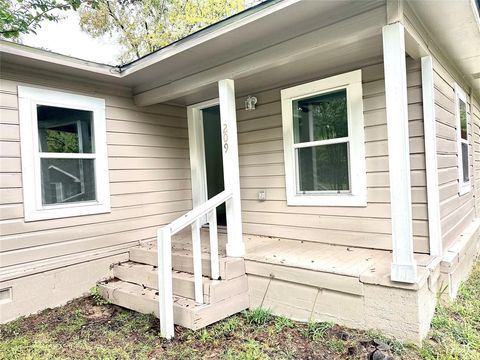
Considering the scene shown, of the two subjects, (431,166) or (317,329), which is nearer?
(317,329)

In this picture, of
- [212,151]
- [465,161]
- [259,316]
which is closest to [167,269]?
[259,316]

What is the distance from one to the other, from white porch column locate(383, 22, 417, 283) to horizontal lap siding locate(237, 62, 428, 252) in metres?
0.89

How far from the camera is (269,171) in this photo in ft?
14.1

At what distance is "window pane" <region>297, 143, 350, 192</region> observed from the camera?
11.9 ft

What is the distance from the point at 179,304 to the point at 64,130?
2332mm

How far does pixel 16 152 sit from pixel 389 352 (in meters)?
3.79

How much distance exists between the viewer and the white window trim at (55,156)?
3379 millimetres

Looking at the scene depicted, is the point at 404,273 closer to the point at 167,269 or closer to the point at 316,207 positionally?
the point at 316,207

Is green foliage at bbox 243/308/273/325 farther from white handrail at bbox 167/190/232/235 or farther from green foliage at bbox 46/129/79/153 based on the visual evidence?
green foliage at bbox 46/129/79/153

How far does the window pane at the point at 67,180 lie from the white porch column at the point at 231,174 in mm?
1739

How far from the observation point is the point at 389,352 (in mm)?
2361

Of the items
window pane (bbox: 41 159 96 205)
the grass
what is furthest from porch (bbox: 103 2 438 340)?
window pane (bbox: 41 159 96 205)

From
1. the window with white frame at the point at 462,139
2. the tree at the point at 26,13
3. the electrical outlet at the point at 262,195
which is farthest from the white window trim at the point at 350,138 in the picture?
the tree at the point at 26,13

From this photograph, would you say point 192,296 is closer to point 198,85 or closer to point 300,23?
point 198,85
